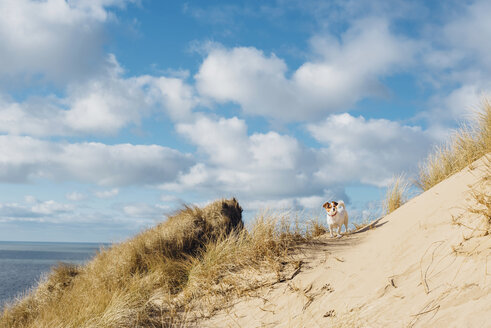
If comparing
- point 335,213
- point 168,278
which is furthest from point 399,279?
point 168,278

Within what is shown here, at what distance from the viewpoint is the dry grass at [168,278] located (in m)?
6.32

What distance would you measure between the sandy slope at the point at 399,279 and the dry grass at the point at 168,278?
0.51m

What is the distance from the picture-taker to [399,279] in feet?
16.2

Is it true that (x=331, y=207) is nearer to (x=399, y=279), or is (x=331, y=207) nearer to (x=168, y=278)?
(x=399, y=279)

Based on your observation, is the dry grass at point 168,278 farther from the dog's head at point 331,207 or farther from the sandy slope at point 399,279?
the dog's head at point 331,207

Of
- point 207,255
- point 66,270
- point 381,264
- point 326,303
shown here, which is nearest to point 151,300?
point 207,255

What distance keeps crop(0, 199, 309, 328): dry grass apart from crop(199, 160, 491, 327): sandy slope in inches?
20.2

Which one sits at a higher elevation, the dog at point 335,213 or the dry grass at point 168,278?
the dog at point 335,213

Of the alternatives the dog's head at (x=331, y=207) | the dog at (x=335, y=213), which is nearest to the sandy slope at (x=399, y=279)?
the dog at (x=335, y=213)

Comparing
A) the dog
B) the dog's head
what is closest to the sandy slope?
the dog

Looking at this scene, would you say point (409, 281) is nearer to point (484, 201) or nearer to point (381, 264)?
point (381, 264)

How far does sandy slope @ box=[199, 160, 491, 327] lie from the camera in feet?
13.2

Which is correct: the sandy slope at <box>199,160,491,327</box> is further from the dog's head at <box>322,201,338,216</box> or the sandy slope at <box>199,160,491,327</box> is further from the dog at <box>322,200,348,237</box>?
the dog's head at <box>322,201,338,216</box>

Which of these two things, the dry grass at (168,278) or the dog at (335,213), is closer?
the dry grass at (168,278)
